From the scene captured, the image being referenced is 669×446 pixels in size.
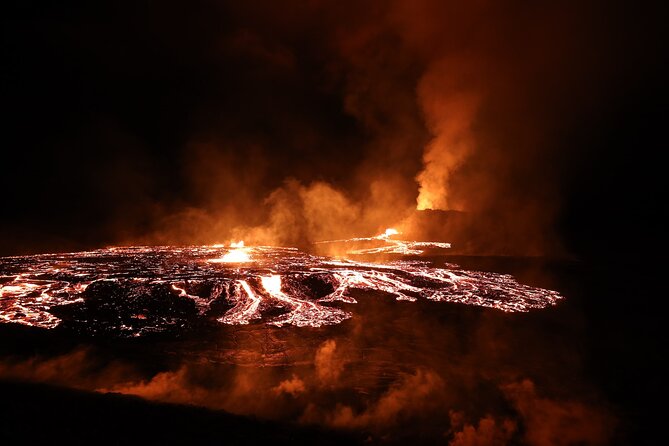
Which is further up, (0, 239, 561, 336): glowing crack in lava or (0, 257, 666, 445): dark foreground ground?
(0, 239, 561, 336): glowing crack in lava

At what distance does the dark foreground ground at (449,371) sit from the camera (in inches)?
301

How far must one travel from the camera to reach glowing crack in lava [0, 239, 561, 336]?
18688 millimetres

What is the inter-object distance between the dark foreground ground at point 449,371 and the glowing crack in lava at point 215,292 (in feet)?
6.11

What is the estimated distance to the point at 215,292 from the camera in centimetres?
2256

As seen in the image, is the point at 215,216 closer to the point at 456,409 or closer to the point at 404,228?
the point at 404,228

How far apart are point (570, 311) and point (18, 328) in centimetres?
3018

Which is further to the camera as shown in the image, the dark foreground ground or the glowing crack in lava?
the glowing crack in lava

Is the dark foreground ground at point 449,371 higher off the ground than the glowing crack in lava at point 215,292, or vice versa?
the glowing crack in lava at point 215,292

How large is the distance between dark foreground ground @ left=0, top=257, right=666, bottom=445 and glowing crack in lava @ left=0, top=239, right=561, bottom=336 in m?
1.86

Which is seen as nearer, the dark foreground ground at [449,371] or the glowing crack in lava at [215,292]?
the dark foreground ground at [449,371]

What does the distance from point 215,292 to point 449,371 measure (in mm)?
15171

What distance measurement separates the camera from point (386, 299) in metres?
23.1

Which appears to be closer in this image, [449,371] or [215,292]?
[449,371]

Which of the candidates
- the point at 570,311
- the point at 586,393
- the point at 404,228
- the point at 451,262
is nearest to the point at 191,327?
the point at 586,393
